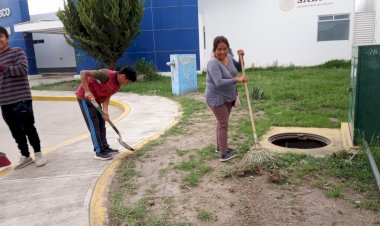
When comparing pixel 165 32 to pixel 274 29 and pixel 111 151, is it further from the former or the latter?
pixel 111 151

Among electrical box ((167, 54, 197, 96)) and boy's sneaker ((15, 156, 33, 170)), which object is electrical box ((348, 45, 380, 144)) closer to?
boy's sneaker ((15, 156, 33, 170))

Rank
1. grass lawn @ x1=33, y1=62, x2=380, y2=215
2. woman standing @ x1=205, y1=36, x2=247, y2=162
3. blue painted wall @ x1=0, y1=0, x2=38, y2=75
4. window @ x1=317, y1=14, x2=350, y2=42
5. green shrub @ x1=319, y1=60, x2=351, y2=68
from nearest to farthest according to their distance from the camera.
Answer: grass lawn @ x1=33, y1=62, x2=380, y2=215 < woman standing @ x1=205, y1=36, x2=247, y2=162 < green shrub @ x1=319, y1=60, x2=351, y2=68 < window @ x1=317, y1=14, x2=350, y2=42 < blue painted wall @ x1=0, y1=0, x2=38, y2=75

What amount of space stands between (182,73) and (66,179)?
6185mm

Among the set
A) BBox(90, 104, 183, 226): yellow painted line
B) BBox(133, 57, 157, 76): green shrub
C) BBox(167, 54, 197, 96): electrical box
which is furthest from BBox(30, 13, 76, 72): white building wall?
BBox(90, 104, 183, 226): yellow painted line

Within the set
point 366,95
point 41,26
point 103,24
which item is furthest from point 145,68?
point 366,95

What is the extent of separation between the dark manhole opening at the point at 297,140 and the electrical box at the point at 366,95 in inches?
33.4

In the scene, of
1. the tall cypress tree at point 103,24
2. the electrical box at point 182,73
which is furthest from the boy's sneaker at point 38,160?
the tall cypress tree at point 103,24

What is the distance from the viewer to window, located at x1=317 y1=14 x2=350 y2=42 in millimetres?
13547

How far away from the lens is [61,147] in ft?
17.0

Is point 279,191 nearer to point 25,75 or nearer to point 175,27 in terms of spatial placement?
point 25,75

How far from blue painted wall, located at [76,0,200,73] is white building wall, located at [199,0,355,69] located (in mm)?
871

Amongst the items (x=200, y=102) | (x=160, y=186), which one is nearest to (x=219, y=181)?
(x=160, y=186)

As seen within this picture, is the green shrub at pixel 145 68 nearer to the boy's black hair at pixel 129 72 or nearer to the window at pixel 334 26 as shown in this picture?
the window at pixel 334 26

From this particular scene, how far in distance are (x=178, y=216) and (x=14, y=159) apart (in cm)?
331
